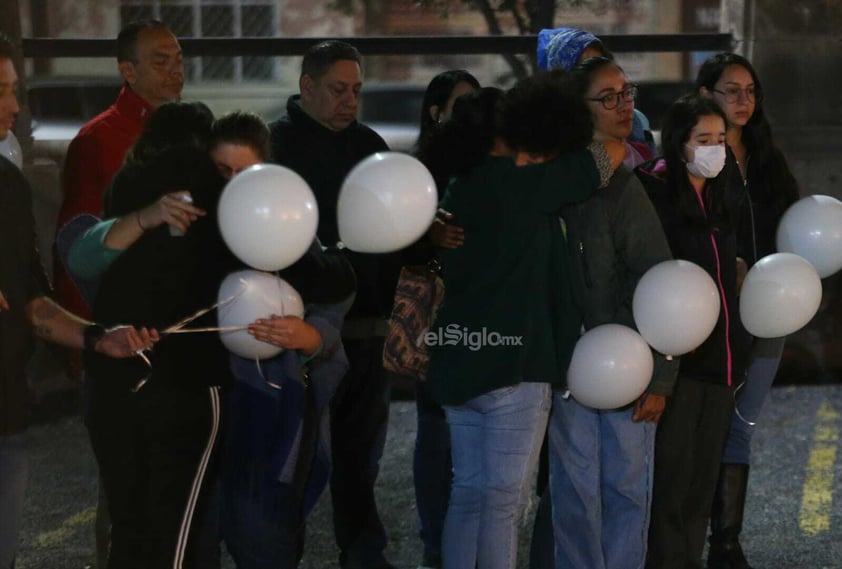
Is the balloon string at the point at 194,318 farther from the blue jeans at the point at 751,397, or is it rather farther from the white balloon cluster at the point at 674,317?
the blue jeans at the point at 751,397

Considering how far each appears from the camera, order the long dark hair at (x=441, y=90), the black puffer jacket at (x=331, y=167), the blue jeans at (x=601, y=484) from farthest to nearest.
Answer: the long dark hair at (x=441, y=90), the black puffer jacket at (x=331, y=167), the blue jeans at (x=601, y=484)

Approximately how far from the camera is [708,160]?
4500 mm

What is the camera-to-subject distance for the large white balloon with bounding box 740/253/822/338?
4.56 meters

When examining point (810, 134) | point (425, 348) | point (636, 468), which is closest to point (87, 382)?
point (425, 348)

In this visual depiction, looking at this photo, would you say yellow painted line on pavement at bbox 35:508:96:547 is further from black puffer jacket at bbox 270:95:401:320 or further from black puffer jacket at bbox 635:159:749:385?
black puffer jacket at bbox 635:159:749:385

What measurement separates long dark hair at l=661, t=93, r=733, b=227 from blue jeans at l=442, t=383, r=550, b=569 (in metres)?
0.79

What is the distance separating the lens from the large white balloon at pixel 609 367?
166 inches

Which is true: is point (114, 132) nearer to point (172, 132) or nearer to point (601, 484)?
point (172, 132)

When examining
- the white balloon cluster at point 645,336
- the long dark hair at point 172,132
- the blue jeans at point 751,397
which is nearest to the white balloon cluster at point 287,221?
the long dark hair at point 172,132

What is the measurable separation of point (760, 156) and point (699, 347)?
96cm

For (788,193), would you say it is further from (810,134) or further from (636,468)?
(810,134)

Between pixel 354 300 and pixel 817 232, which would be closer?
pixel 817 232

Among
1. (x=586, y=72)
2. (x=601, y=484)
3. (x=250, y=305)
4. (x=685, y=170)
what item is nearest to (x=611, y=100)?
(x=586, y=72)

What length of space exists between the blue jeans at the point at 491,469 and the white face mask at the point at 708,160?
884 millimetres
